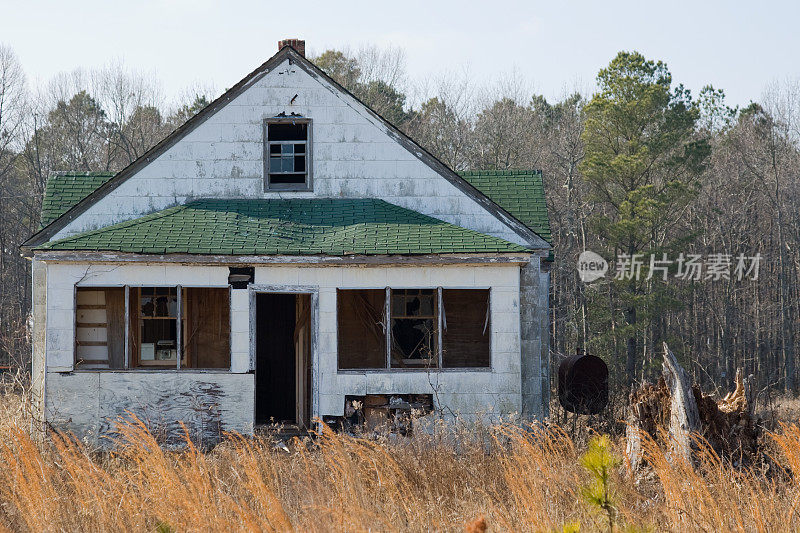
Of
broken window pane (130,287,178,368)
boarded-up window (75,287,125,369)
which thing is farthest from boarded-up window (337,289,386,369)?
boarded-up window (75,287,125,369)

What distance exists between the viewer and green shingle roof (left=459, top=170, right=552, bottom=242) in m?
17.5

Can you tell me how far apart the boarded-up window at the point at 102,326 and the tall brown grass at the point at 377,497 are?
6756mm

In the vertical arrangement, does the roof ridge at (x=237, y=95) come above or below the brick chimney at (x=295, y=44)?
below

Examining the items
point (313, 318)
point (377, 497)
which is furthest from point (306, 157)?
point (377, 497)

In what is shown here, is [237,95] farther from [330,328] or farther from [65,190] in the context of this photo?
[330,328]

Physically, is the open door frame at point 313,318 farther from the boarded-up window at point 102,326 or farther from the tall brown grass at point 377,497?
the tall brown grass at point 377,497

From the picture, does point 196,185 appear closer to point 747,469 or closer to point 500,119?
point 747,469

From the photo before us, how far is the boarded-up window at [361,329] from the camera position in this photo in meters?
17.5

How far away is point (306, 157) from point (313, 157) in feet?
0.46

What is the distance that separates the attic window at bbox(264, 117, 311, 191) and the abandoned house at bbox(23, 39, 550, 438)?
0.04 m

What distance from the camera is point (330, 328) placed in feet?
47.8

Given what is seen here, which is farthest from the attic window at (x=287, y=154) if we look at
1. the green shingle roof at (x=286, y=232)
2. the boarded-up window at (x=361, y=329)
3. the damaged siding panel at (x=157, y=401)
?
the damaged siding panel at (x=157, y=401)

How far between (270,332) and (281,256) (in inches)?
140

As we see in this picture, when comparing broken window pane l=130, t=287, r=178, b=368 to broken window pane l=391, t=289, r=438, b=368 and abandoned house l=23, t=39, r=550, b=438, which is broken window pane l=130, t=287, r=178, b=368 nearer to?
abandoned house l=23, t=39, r=550, b=438
